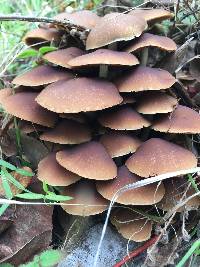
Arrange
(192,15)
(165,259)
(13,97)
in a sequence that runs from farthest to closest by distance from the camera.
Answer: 1. (192,15)
2. (13,97)
3. (165,259)

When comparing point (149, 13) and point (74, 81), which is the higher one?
point (149, 13)

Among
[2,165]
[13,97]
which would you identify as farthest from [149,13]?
[2,165]

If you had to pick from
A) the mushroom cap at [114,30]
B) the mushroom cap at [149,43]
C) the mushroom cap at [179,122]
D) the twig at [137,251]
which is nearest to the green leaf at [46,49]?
the mushroom cap at [114,30]

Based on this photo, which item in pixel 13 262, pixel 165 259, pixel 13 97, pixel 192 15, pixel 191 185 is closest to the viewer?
pixel 13 262

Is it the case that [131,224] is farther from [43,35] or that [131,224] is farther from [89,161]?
[43,35]

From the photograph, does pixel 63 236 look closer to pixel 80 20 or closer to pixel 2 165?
pixel 2 165
